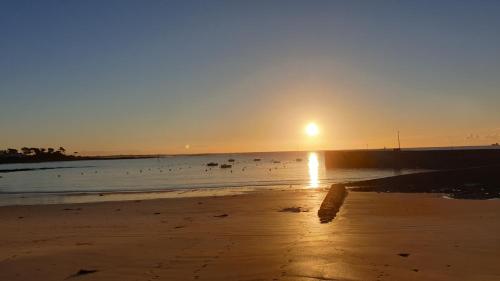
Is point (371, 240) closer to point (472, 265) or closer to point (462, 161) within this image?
point (472, 265)

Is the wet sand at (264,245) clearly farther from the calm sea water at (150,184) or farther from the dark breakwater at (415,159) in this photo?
the dark breakwater at (415,159)

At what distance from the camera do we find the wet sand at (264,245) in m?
10.3

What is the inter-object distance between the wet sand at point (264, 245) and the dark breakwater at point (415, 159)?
61.8 meters

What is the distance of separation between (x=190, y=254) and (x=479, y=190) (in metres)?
23.6

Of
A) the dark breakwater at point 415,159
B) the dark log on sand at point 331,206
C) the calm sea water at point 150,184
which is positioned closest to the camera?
the dark log on sand at point 331,206

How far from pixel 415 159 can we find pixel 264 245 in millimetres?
84528

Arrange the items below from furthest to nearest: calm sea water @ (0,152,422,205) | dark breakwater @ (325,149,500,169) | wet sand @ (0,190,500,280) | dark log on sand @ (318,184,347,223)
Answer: dark breakwater @ (325,149,500,169) < calm sea water @ (0,152,422,205) < dark log on sand @ (318,184,347,223) < wet sand @ (0,190,500,280)

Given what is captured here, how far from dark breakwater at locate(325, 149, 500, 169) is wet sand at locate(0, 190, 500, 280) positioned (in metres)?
61.8

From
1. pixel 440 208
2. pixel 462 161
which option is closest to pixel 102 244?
pixel 440 208

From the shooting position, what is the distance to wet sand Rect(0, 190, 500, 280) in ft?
33.7

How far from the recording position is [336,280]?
9.35 meters

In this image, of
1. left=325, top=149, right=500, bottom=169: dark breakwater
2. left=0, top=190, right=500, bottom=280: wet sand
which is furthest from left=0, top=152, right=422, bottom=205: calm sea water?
left=0, top=190, right=500, bottom=280: wet sand

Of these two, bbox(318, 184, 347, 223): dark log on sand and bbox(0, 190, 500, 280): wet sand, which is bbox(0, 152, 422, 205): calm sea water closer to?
bbox(318, 184, 347, 223): dark log on sand

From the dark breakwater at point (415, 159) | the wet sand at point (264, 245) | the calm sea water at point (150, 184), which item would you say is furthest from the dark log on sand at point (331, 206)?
the dark breakwater at point (415, 159)
